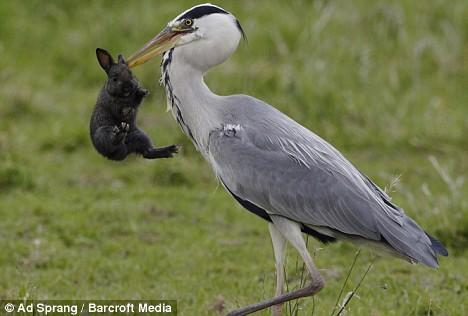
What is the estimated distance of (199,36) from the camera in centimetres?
504

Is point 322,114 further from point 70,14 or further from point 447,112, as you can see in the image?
point 70,14

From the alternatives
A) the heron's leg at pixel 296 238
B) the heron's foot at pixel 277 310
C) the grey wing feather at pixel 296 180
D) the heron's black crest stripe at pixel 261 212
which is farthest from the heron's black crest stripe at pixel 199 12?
the heron's foot at pixel 277 310

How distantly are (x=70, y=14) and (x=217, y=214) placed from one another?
3.97 metres

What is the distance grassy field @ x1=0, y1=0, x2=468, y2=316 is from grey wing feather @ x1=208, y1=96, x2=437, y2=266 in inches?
7.9

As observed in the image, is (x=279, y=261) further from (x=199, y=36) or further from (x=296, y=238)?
(x=199, y=36)

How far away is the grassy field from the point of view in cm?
614

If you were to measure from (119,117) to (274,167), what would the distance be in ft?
2.67

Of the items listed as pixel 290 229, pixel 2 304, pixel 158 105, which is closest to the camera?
pixel 290 229

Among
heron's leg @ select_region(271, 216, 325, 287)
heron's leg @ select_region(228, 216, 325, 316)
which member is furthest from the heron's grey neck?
heron's leg @ select_region(228, 216, 325, 316)

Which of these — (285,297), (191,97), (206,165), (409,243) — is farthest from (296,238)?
(206,165)

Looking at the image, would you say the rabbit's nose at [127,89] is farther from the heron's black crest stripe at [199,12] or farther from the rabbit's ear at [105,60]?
the heron's black crest stripe at [199,12]

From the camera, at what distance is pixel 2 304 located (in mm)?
5430

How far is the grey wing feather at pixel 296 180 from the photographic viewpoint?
15.8 ft

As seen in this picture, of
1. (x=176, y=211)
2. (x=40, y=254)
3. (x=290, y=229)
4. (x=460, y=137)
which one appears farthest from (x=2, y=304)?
(x=460, y=137)
